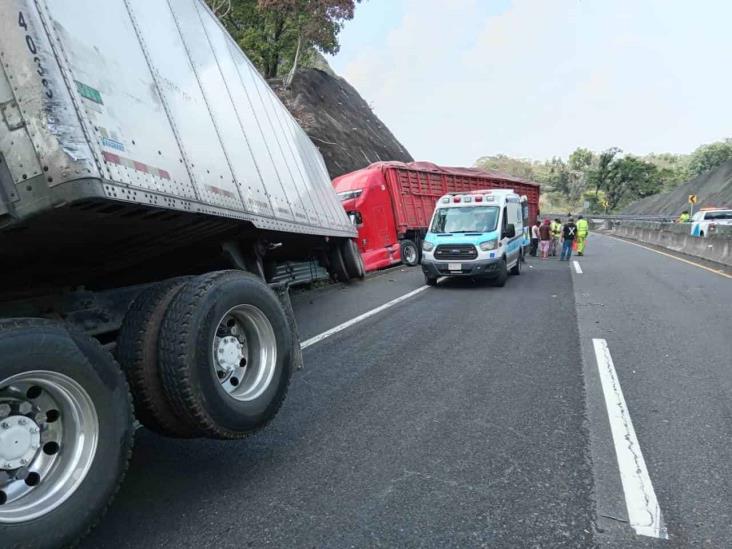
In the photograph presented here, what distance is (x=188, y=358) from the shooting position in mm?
2734

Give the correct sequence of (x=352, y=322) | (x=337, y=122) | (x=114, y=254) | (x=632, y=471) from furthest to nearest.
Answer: (x=337, y=122) → (x=352, y=322) → (x=114, y=254) → (x=632, y=471)

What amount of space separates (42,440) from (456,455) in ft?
7.96

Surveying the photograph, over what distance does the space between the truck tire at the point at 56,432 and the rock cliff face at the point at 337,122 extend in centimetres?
2150

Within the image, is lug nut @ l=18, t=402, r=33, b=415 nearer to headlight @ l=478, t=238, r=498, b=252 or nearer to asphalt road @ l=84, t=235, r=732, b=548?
asphalt road @ l=84, t=235, r=732, b=548

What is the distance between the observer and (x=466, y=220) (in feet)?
40.1

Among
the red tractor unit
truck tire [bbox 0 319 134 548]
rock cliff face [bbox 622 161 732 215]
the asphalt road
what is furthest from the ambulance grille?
rock cliff face [bbox 622 161 732 215]

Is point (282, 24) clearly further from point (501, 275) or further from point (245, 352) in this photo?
point (245, 352)

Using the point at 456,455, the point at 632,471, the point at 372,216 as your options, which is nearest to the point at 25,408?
the point at 456,455

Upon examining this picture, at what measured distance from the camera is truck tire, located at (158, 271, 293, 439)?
2.74 m

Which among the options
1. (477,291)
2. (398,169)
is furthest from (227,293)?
(398,169)

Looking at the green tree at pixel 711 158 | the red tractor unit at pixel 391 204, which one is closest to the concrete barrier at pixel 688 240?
the red tractor unit at pixel 391 204

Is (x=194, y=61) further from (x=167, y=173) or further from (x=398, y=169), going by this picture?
(x=398, y=169)

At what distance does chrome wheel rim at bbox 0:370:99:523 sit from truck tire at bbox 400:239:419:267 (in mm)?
14386

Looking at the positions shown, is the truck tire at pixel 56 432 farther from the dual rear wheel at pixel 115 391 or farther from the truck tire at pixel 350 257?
the truck tire at pixel 350 257
